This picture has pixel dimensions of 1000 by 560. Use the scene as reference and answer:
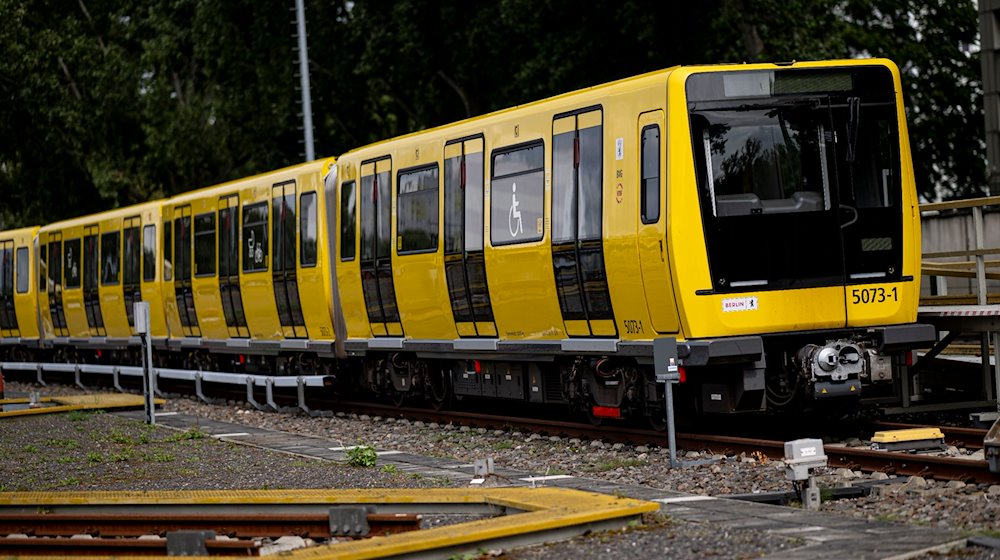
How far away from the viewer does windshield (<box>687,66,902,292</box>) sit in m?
14.0

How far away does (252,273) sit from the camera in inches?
958

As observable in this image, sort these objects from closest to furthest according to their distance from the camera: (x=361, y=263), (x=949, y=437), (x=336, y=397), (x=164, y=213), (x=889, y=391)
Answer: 1. (x=949, y=437)
2. (x=889, y=391)
3. (x=361, y=263)
4. (x=336, y=397)
5. (x=164, y=213)

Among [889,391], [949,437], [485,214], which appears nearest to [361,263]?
[485,214]

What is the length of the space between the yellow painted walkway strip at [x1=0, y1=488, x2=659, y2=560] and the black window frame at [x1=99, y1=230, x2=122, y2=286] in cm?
1818

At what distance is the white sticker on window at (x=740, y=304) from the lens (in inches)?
552

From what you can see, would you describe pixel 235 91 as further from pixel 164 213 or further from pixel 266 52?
pixel 164 213

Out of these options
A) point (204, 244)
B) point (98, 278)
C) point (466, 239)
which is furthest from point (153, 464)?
point (98, 278)

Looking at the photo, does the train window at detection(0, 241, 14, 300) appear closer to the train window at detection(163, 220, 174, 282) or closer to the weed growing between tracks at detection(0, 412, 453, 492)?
the train window at detection(163, 220, 174, 282)

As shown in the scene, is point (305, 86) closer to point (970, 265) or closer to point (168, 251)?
point (168, 251)

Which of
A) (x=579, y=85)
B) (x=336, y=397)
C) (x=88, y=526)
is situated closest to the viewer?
(x=88, y=526)

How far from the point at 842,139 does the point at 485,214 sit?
14.7ft

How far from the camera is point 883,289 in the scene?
14.6 meters

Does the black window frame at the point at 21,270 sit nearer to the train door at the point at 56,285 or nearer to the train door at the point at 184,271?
the train door at the point at 56,285

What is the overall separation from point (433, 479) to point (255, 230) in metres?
11.8
